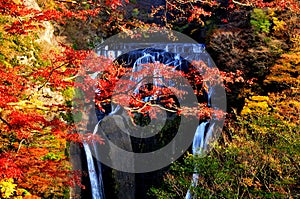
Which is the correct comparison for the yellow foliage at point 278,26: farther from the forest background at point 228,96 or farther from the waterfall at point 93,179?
the waterfall at point 93,179

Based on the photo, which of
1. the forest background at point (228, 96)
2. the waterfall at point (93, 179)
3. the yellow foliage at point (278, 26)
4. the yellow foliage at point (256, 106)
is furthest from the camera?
the yellow foliage at point (278, 26)

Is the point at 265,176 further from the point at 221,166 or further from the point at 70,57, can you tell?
the point at 70,57

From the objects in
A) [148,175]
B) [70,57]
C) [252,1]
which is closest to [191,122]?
[148,175]

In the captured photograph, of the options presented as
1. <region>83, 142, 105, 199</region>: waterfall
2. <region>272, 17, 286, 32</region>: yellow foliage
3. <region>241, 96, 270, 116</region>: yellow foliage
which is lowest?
<region>83, 142, 105, 199</region>: waterfall

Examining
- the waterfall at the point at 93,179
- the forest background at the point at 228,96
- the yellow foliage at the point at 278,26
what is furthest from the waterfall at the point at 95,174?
the yellow foliage at the point at 278,26

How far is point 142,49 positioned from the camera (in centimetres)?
1617

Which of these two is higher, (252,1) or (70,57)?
(252,1)

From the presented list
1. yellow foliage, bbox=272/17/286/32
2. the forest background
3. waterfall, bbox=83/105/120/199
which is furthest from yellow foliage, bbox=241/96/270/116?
waterfall, bbox=83/105/120/199

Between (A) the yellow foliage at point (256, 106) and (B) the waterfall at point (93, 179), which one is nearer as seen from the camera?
(A) the yellow foliage at point (256, 106)

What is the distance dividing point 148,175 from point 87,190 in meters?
2.38

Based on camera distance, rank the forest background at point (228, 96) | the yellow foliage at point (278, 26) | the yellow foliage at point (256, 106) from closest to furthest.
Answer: the forest background at point (228, 96)
the yellow foliage at point (256, 106)
the yellow foliage at point (278, 26)

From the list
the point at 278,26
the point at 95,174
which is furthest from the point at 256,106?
the point at 95,174

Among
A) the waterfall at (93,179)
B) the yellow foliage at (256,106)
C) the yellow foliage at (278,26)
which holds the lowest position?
the waterfall at (93,179)

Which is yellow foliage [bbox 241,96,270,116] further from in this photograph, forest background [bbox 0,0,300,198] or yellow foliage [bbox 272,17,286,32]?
yellow foliage [bbox 272,17,286,32]
